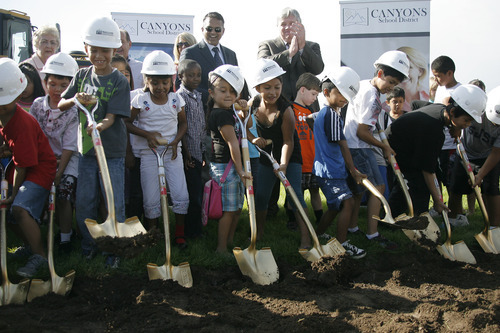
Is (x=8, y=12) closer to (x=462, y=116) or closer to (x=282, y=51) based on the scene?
(x=282, y=51)

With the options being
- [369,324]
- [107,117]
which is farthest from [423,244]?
[107,117]

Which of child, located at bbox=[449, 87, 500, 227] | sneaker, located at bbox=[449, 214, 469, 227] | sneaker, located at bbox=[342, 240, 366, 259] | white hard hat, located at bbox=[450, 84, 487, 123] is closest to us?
sneaker, located at bbox=[342, 240, 366, 259]

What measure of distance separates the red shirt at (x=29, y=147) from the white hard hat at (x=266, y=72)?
211cm

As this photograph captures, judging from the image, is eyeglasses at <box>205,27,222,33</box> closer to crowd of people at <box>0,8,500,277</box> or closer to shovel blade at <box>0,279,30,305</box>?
crowd of people at <box>0,8,500,277</box>

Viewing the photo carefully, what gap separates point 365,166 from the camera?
562 cm

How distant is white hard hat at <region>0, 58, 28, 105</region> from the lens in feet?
13.9

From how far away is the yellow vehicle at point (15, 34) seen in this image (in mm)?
10414

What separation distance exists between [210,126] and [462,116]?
279 cm

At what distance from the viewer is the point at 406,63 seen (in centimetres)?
559

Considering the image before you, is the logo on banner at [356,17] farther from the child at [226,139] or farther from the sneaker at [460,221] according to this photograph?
the child at [226,139]

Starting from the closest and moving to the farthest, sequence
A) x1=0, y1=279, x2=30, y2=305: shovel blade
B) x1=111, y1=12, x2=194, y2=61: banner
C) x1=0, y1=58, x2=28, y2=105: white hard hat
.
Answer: x1=0, y1=279, x2=30, y2=305: shovel blade → x1=0, y1=58, x2=28, y2=105: white hard hat → x1=111, y1=12, x2=194, y2=61: banner

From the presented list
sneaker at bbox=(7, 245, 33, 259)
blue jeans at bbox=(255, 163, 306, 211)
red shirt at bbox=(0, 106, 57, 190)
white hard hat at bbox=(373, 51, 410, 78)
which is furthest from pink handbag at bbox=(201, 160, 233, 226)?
white hard hat at bbox=(373, 51, 410, 78)

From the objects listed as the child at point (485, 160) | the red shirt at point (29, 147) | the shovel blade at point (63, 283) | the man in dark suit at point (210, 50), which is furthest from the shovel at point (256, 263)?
the child at point (485, 160)

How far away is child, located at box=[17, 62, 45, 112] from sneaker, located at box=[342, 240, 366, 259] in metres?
3.77
